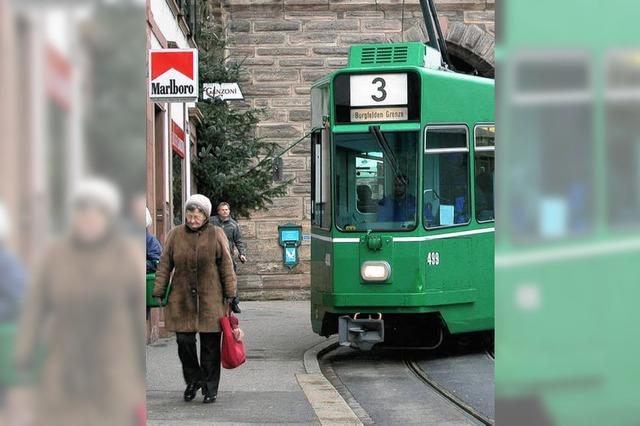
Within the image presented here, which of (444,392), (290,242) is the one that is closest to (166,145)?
(444,392)

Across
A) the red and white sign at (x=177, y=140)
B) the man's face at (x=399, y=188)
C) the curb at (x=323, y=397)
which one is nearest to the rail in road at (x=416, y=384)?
the curb at (x=323, y=397)

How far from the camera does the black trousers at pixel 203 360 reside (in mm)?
9766

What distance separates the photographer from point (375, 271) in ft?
41.7

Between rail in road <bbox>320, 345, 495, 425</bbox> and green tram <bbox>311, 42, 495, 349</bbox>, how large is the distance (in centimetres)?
45

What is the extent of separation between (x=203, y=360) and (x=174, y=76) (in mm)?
3992

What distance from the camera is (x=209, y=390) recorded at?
9719 mm

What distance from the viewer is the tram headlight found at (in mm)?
12680
